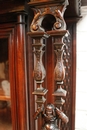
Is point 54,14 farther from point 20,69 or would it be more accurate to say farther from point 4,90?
point 4,90

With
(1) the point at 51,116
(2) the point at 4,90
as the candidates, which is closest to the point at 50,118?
(1) the point at 51,116

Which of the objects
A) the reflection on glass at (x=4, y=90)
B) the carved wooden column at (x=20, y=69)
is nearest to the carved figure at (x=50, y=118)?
the carved wooden column at (x=20, y=69)

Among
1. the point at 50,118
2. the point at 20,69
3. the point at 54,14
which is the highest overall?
the point at 54,14

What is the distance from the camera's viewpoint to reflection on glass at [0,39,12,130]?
2.56 feet

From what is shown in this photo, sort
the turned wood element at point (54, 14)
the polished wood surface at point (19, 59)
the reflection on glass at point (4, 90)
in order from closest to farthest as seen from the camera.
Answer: the turned wood element at point (54, 14), the polished wood surface at point (19, 59), the reflection on glass at point (4, 90)

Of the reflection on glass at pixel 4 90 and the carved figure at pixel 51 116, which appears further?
the reflection on glass at pixel 4 90

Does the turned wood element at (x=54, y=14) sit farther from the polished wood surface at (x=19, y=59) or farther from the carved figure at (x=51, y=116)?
the carved figure at (x=51, y=116)

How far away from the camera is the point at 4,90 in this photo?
85cm

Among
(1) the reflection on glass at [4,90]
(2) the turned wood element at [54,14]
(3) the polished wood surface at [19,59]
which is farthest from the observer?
(1) the reflection on glass at [4,90]

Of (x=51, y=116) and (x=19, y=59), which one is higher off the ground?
(x=19, y=59)

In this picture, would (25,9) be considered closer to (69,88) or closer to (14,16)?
(14,16)

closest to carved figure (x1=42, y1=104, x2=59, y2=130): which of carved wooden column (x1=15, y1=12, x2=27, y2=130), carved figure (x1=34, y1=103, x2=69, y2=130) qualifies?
carved figure (x1=34, y1=103, x2=69, y2=130)

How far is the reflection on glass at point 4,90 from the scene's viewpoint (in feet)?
2.56

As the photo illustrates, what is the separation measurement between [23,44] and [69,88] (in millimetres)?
555
